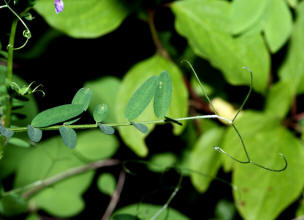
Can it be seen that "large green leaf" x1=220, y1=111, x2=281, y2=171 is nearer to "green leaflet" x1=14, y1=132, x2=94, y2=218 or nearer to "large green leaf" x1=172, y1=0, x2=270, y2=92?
"large green leaf" x1=172, y1=0, x2=270, y2=92

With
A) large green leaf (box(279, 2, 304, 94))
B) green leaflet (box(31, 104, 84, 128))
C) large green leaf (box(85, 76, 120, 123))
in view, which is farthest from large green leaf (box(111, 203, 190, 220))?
large green leaf (box(279, 2, 304, 94))

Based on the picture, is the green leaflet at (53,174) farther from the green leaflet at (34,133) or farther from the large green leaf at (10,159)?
the green leaflet at (34,133)

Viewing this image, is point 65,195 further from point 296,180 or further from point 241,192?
point 296,180

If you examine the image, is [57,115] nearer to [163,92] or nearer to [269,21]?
[163,92]

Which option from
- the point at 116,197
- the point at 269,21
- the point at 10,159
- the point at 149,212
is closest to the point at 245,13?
the point at 269,21

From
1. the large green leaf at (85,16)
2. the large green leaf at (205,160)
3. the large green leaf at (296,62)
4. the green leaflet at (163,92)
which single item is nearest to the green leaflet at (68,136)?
the green leaflet at (163,92)
